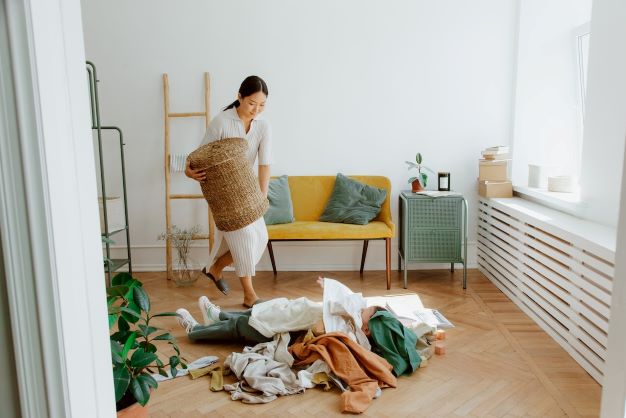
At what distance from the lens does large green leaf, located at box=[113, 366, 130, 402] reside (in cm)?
158

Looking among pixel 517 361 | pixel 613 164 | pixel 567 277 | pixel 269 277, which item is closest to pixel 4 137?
pixel 517 361

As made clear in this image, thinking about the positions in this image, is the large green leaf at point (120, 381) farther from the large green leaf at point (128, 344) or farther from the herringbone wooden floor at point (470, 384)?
the herringbone wooden floor at point (470, 384)

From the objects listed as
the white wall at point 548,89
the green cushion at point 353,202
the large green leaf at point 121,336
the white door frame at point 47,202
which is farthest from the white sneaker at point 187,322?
the white wall at point 548,89

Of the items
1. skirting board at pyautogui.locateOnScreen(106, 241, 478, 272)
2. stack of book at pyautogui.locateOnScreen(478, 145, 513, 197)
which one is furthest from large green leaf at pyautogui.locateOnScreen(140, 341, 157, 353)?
stack of book at pyautogui.locateOnScreen(478, 145, 513, 197)

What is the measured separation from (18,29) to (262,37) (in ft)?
12.7

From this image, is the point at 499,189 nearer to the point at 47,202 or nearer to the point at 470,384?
the point at 470,384

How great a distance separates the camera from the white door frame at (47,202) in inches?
41.1

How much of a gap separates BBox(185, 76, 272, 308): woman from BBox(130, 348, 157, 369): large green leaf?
177 centimetres

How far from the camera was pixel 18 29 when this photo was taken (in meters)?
1.02

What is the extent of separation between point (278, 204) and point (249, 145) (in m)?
0.93

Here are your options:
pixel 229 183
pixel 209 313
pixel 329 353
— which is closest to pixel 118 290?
pixel 329 353

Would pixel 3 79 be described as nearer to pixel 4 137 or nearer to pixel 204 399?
pixel 4 137

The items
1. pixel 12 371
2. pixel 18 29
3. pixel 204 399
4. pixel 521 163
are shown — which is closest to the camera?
pixel 18 29

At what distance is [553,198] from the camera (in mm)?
3777
